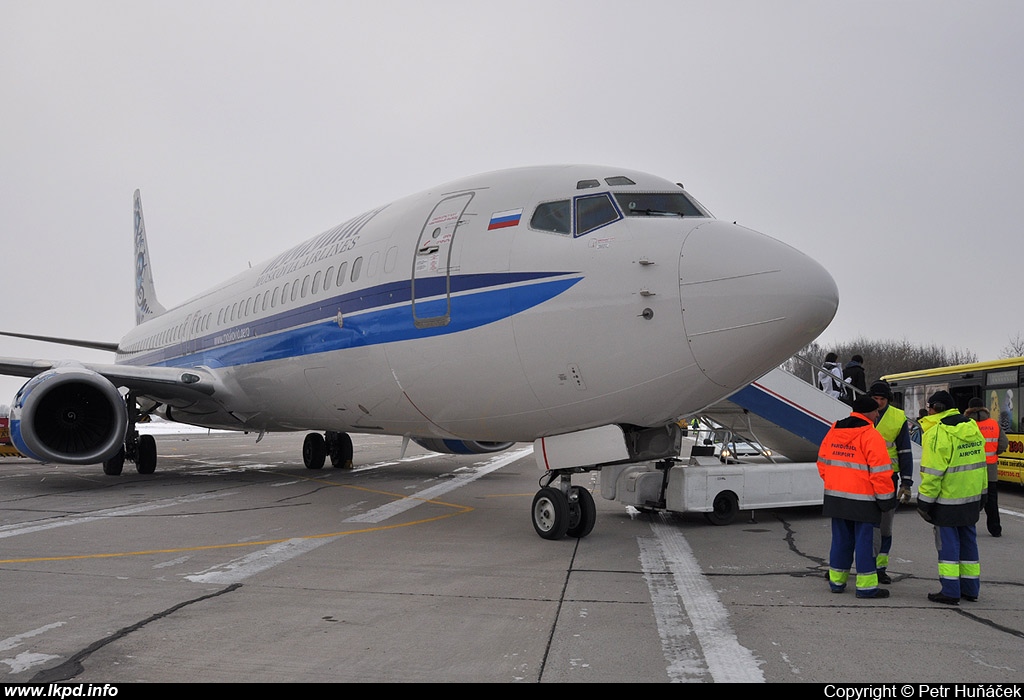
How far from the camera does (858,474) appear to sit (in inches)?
231

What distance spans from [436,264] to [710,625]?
4855 mm

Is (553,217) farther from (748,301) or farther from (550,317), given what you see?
(748,301)

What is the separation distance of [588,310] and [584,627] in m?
3.05

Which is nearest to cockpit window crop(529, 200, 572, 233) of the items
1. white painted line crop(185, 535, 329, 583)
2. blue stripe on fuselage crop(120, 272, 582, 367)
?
blue stripe on fuselage crop(120, 272, 582, 367)

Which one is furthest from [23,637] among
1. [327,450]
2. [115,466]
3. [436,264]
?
[327,450]

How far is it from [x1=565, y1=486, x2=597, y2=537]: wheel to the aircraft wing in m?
8.59

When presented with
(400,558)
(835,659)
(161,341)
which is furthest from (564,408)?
(161,341)

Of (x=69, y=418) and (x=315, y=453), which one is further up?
(x=69, y=418)

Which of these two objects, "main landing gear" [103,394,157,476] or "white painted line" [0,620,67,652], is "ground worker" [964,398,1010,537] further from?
"main landing gear" [103,394,157,476]

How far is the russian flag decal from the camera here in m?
7.91

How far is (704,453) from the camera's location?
566 inches

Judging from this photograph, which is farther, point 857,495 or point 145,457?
point 145,457

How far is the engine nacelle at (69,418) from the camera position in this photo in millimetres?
12242

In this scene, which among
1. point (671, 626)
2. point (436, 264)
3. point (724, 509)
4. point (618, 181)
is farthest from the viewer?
point (724, 509)
